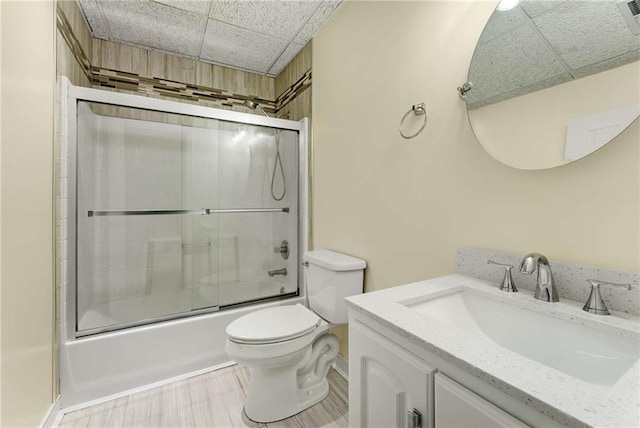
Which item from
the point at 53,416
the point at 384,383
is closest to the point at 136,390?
the point at 53,416

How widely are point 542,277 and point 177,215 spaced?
209 centimetres

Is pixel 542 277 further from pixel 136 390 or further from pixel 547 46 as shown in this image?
pixel 136 390

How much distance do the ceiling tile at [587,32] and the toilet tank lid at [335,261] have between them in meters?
1.18

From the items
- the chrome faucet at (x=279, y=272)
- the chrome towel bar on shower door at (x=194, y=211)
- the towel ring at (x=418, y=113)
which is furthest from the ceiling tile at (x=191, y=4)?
the chrome faucet at (x=279, y=272)

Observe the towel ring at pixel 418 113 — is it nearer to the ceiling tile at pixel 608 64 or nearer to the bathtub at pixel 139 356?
the ceiling tile at pixel 608 64

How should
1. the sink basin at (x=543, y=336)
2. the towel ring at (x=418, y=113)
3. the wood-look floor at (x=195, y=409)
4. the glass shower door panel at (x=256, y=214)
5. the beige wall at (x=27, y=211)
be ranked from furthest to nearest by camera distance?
the glass shower door panel at (x=256, y=214)
the wood-look floor at (x=195, y=409)
the towel ring at (x=418, y=113)
the beige wall at (x=27, y=211)
the sink basin at (x=543, y=336)

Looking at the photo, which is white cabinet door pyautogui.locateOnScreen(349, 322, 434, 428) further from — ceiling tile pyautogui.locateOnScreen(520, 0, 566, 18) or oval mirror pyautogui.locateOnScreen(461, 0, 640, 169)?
ceiling tile pyautogui.locateOnScreen(520, 0, 566, 18)

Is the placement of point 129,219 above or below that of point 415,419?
above

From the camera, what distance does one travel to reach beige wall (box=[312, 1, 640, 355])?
788 millimetres

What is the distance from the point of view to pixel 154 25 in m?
2.01

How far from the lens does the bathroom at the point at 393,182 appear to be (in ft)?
2.68

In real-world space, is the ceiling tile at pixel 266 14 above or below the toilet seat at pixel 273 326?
above

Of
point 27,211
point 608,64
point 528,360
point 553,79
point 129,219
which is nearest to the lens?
point 528,360

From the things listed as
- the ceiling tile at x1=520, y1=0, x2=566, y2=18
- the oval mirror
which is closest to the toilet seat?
the oval mirror
